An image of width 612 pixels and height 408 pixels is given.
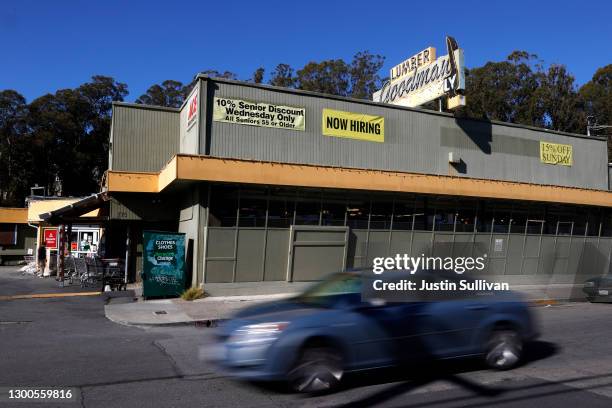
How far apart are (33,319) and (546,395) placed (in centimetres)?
1188

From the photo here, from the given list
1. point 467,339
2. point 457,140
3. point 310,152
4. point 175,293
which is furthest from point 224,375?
point 457,140

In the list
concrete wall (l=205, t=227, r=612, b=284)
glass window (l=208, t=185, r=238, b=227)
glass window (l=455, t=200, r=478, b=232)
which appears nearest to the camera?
glass window (l=208, t=185, r=238, b=227)

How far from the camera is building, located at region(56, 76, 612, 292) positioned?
711 inches

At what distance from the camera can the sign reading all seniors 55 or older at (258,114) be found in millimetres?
Result: 18516

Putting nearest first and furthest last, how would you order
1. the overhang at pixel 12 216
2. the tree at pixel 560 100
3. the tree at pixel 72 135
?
the overhang at pixel 12 216
the tree at pixel 560 100
the tree at pixel 72 135

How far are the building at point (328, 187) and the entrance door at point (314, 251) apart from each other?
0.12ft

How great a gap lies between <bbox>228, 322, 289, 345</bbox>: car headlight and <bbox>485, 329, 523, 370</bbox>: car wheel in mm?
3207

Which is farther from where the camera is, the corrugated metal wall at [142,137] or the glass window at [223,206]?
the corrugated metal wall at [142,137]

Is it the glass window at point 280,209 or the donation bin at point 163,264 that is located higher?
the glass window at point 280,209

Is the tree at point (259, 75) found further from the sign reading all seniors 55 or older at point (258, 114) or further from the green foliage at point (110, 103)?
the sign reading all seniors 55 or older at point (258, 114)

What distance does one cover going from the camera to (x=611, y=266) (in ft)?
92.3

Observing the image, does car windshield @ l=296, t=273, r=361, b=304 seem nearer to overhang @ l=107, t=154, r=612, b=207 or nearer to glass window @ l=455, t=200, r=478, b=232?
overhang @ l=107, t=154, r=612, b=207

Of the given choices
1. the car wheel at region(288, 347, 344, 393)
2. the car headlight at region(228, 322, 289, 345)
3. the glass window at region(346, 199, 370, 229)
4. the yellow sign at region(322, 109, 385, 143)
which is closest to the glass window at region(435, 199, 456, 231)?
the glass window at region(346, 199, 370, 229)

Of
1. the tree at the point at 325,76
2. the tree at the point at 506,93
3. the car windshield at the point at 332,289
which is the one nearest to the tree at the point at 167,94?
the tree at the point at 325,76
